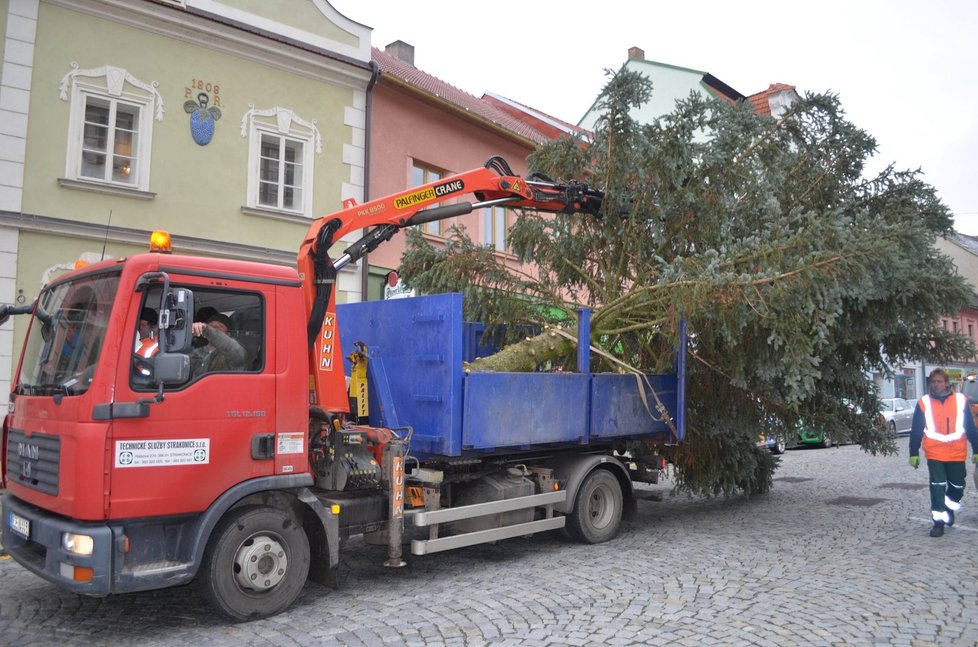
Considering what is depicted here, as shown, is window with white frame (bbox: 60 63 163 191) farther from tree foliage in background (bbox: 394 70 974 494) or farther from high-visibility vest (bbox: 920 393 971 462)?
high-visibility vest (bbox: 920 393 971 462)

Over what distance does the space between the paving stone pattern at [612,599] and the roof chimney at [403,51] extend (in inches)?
640

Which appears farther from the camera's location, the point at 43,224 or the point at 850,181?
the point at 43,224

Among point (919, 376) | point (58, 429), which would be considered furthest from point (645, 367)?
point (919, 376)

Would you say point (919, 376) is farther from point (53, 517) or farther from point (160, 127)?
point (53, 517)

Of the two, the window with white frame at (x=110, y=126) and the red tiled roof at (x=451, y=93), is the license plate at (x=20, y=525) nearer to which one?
the window with white frame at (x=110, y=126)

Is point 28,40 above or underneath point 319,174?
above

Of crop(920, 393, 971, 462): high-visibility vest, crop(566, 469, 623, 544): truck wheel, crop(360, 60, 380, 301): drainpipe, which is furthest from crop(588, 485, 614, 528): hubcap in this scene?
crop(360, 60, 380, 301): drainpipe

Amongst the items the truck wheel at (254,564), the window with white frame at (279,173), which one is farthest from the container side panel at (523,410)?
the window with white frame at (279,173)

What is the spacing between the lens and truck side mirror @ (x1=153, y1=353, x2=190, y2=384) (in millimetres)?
4516

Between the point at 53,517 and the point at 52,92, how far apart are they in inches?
329

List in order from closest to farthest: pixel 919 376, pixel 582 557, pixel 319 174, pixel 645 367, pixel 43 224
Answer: pixel 582 557 → pixel 645 367 → pixel 43 224 → pixel 319 174 → pixel 919 376

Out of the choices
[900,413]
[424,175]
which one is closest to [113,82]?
[424,175]

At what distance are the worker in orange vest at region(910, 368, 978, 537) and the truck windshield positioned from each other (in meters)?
7.64

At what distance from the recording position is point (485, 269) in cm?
926
